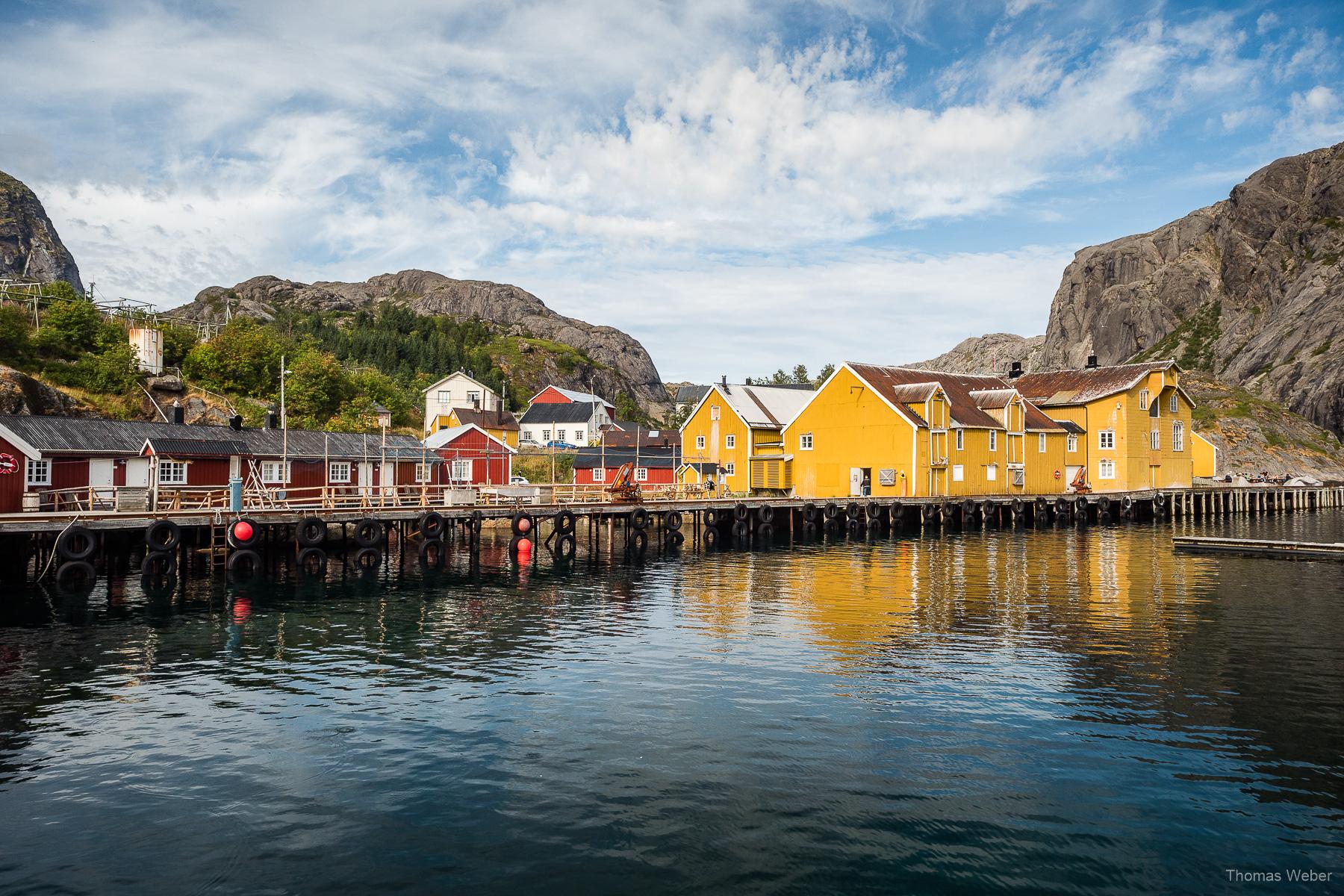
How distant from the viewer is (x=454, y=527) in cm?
5616

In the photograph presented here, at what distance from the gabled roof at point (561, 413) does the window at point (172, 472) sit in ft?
214

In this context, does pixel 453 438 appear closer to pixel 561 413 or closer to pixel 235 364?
pixel 235 364

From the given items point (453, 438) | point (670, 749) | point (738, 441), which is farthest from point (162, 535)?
point (738, 441)

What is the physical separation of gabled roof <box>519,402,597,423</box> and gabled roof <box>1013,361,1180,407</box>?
49.7m

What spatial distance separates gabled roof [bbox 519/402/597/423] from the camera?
107 metres

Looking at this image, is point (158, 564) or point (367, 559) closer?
point (158, 564)

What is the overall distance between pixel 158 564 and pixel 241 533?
3185 millimetres

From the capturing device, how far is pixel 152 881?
1039 cm

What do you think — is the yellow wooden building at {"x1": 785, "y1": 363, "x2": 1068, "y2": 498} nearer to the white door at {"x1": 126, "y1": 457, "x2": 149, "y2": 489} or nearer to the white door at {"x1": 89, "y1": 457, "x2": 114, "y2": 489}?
the white door at {"x1": 126, "y1": 457, "x2": 149, "y2": 489}

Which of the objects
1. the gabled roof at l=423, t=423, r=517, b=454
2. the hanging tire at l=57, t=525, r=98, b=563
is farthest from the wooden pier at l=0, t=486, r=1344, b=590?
the gabled roof at l=423, t=423, r=517, b=454

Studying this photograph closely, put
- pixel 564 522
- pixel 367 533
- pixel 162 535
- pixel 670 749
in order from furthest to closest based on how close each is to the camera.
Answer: pixel 564 522 < pixel 367 533 < pixel 162 535 < pixel 670 749

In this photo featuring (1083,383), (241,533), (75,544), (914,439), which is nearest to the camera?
(75,544)

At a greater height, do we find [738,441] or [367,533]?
[738,441]

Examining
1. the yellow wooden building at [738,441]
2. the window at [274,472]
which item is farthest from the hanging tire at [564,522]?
the yellow wooden building at [738,441]
